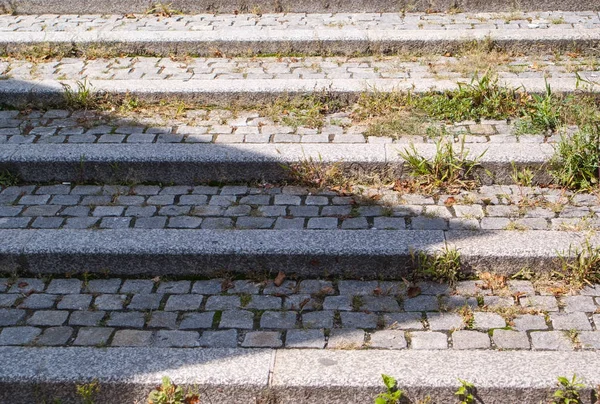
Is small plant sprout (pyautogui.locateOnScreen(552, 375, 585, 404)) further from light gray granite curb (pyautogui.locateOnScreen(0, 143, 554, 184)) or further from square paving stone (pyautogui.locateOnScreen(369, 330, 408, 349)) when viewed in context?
light gray granite curb (pyautogui.locateOnScreen(0, 143, 554, 184))

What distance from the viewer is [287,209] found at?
533cm

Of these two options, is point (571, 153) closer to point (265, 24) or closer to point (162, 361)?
point (162, 361)

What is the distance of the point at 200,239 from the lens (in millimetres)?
4848

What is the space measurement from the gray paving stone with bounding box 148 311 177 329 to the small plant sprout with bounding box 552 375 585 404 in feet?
6.95

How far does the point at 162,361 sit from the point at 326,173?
86.0 inches

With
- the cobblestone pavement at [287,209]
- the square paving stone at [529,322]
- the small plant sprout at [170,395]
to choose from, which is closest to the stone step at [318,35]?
the cobblestone pavement at [287,209]

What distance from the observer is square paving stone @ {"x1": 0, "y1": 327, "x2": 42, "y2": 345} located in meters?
4.24

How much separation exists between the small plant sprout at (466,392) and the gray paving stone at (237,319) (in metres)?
1.24

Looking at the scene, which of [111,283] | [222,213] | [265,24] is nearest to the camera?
[111,283]

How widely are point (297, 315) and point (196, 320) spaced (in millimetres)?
592

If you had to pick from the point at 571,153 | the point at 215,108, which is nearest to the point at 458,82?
the point at 571,153

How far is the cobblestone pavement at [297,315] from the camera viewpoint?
4191 mm

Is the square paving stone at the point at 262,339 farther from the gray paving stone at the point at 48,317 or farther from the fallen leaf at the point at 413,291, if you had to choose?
the gray paving stone at the point at 48,317

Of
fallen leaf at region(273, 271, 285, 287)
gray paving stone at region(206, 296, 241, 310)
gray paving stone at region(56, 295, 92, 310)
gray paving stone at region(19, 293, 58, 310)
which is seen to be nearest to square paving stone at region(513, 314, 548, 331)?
fallen leaf at region(273, 271, 285, 287)
